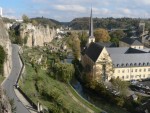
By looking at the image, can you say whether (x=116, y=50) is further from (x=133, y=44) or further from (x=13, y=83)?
(x=13, y=83)

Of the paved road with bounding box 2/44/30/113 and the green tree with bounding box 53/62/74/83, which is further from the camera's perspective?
the green tree with bounding box 53/62/74/83

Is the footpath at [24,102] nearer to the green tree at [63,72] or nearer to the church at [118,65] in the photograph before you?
the green tree at [63,72]

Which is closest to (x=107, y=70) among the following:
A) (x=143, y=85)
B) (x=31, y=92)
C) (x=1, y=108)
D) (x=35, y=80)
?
(x=143, y=85)

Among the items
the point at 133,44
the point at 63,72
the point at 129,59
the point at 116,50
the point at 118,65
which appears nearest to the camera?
the point at 63,72

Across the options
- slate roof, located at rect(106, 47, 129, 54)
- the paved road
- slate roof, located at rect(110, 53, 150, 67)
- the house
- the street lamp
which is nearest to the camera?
the paved road

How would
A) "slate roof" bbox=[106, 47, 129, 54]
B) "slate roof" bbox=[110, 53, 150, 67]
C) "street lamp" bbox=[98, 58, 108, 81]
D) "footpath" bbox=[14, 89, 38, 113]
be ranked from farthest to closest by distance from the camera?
1. "slate roof" bbox=[106, 47, 129, 54]
2. "slate roof" bbox=[110, 53, 150, 67]
3. "street lamp" bbox=[98, 58, 108, 81]
4. "footpath" bbox=[14, 89, 38, 113]

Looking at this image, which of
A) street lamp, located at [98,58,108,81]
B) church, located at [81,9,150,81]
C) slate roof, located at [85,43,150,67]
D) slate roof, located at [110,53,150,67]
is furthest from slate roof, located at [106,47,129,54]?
street lamp, located at [98,58,108,81]

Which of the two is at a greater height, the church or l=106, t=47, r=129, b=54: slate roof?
l=106, t=47, r=129, b=54: slate roof

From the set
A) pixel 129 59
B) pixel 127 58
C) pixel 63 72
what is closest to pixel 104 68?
pixel 127 58

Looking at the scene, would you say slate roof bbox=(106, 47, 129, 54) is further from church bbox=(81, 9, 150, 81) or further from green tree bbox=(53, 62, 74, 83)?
green tree bbox=(53, 62, 74, 83)

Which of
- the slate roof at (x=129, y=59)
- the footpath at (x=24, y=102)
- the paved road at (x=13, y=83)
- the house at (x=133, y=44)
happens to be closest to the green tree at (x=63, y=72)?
the paved road at (x=13, y=83)

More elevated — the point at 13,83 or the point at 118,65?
the point at 13,83

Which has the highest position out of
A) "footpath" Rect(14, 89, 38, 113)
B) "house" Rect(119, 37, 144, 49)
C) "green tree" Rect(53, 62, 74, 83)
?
"house" Rect(119, 37, 144, 49)
